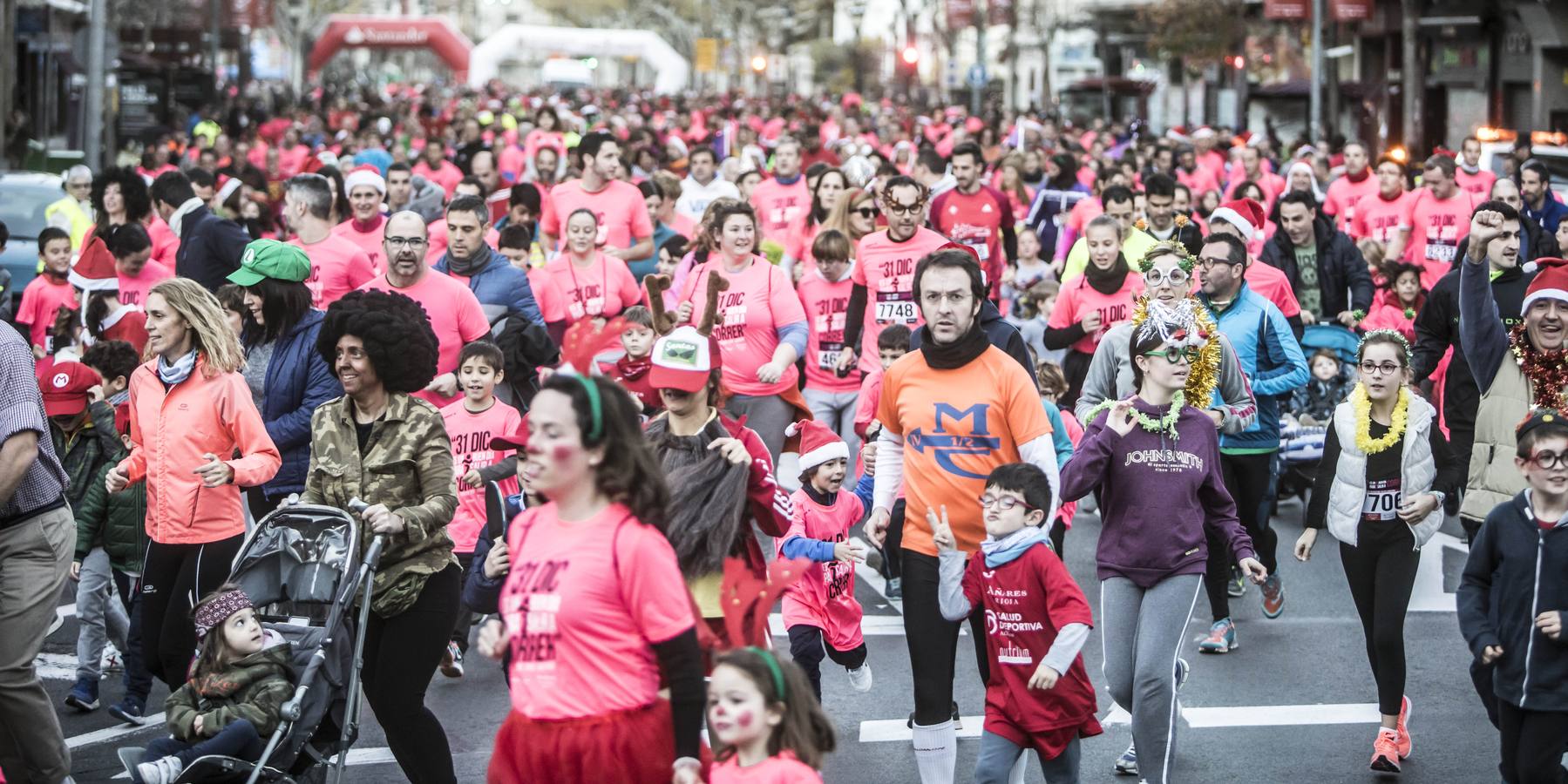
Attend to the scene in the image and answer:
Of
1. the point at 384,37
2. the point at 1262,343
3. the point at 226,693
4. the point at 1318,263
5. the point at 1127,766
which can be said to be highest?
the point at 384,37

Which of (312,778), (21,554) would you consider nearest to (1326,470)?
(312,778)

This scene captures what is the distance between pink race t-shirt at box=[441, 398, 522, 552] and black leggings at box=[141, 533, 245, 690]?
1075 millimetres

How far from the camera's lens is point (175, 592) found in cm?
716

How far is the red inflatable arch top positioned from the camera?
8425 cm

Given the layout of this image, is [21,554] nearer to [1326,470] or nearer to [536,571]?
[536,571]

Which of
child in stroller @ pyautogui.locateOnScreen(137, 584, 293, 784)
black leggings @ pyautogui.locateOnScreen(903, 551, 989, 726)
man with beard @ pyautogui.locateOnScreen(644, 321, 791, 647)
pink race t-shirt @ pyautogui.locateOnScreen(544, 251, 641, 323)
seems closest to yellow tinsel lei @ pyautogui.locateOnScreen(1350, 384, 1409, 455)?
black leggings @ pyautogui.locateOnScreen(903, 551, 989, 726)

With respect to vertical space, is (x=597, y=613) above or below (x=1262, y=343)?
below

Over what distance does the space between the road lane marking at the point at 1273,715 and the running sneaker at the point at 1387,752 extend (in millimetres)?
659

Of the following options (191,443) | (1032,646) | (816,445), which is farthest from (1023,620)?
(191,443)

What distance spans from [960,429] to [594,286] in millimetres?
4959

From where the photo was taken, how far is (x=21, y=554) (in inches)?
253

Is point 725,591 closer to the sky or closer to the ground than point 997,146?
closer to the ground

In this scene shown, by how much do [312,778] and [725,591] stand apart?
2.11 m

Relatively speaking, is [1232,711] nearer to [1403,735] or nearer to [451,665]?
[1403,735]
